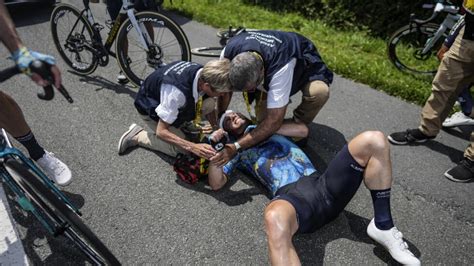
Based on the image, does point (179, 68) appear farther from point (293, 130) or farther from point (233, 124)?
point (293, 130)

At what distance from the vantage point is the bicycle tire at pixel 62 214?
2189 millimetres

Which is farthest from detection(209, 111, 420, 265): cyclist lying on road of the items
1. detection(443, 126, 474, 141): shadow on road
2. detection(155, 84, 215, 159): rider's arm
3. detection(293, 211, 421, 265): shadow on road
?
detection(443, 126, 474, 141): shadow on road

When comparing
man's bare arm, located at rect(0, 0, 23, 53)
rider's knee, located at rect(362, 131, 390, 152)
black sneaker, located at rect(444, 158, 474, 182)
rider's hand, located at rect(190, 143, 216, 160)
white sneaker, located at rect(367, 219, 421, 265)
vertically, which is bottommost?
black sneaker, located at rect(444, 158, 474, 182)

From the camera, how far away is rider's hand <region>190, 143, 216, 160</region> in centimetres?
312

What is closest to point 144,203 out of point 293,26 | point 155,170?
point 155,170

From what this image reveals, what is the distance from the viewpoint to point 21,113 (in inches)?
121

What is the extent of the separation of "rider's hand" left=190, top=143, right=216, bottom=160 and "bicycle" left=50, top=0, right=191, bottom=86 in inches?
70.3

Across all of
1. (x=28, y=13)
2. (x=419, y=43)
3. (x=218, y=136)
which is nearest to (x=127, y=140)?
(x=218, y=136)

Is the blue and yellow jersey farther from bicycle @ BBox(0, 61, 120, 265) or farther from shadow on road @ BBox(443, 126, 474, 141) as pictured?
shadow on road @ BBox(443, 126, 474, 141)

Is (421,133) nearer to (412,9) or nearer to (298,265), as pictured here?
(298,265)

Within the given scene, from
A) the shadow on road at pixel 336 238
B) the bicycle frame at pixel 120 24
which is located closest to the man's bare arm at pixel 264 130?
the shadow on road at pixel 336 238

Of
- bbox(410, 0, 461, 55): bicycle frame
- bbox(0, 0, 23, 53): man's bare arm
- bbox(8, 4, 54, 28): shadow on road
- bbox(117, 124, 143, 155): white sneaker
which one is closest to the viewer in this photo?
bbox(0, 0, 23, 53): man's bare arm

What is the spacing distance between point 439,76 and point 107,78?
4209mm

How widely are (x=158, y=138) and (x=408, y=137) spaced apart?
8.82 ft
